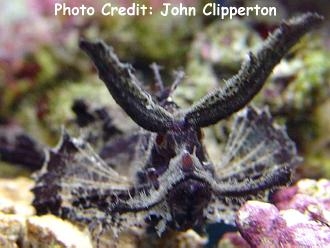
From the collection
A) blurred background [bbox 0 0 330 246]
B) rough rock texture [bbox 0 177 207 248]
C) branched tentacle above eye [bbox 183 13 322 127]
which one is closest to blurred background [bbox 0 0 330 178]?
blurred background [bbox 0 0 330 246]

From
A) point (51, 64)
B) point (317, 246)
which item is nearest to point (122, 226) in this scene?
point (317, 246)

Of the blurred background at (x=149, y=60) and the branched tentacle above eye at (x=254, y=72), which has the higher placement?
the blurred background at (x=149, y=60)

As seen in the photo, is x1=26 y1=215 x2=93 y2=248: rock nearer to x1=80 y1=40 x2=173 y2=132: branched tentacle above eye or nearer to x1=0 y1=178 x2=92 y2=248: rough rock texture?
x1=0 y1=178 x2=92 y2=248: rough rock texture

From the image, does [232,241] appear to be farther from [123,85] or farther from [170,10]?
[170,10]

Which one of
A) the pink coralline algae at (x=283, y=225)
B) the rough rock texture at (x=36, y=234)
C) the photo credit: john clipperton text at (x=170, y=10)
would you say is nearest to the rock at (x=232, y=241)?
the pink coralline algae at (x=283, y=225)

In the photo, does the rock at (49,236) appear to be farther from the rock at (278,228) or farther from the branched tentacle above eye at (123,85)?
the rock at (278,228)

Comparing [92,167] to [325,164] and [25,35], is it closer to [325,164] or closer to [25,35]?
[325,164]

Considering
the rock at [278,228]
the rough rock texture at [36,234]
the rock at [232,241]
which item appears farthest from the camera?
the rock at [232,241]
